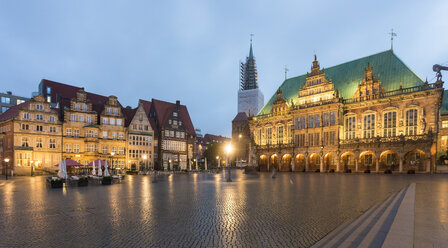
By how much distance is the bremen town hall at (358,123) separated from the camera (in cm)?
3944

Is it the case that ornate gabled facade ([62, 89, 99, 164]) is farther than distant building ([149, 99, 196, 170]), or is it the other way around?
distant building ([149, 99, 196, 170])

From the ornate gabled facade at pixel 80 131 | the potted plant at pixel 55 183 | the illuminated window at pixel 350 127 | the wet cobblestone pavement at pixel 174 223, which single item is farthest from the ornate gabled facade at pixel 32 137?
the illuminated window at pixel 350 127

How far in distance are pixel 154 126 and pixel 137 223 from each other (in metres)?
53.1

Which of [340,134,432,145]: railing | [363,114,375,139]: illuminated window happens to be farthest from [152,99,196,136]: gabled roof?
[363,114,375,139]: illuminated window

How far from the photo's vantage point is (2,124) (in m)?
45.1

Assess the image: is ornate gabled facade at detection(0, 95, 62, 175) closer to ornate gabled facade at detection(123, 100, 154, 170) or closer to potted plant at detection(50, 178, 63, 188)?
ornate gabled facade at detection(123, 100, 154, 170)

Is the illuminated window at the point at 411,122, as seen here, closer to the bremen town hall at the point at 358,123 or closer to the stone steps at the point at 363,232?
the bremen town hall at the point at 358,123

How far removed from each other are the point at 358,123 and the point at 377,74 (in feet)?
33.7

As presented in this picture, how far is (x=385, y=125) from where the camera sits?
4338cm

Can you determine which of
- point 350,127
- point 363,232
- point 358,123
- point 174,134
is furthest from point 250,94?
point 363,232

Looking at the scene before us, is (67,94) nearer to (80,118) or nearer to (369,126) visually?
(80,118)

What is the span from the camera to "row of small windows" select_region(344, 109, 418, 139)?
40.4 metres

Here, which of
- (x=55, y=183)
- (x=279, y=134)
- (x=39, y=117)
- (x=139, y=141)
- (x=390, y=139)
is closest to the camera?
(x=55, y=183)

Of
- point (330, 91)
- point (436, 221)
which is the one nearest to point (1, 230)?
point (436, 221)
